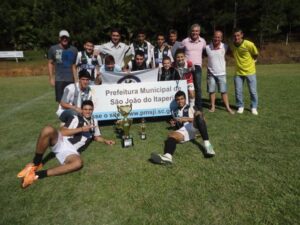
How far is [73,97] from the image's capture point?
634cm

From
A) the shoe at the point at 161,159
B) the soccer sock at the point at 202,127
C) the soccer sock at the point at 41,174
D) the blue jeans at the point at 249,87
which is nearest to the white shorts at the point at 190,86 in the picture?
the blue jeans at the point at 249,87

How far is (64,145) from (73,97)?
1681 millimetres

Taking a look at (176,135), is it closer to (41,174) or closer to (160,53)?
(41,174)

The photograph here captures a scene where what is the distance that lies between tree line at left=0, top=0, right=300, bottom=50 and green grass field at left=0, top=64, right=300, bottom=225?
121ft

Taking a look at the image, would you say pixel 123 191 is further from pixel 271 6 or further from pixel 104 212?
pixel 271 6

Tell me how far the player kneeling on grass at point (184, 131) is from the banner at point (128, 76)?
62.8 inches

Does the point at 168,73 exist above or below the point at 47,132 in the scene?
above

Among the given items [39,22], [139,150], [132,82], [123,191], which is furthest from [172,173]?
[39,22]

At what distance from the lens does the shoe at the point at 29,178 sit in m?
4.27

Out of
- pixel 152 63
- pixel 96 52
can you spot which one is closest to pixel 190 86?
pixel 152 63

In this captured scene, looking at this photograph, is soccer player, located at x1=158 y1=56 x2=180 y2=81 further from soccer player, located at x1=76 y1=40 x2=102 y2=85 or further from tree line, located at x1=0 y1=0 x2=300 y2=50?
tree line, located at x1=0 y1=0 x2=300 y2=50

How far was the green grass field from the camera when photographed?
3.48 meters

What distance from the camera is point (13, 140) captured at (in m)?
6.50

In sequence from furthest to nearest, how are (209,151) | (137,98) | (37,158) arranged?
(137,98), (209,151), (37,158)
